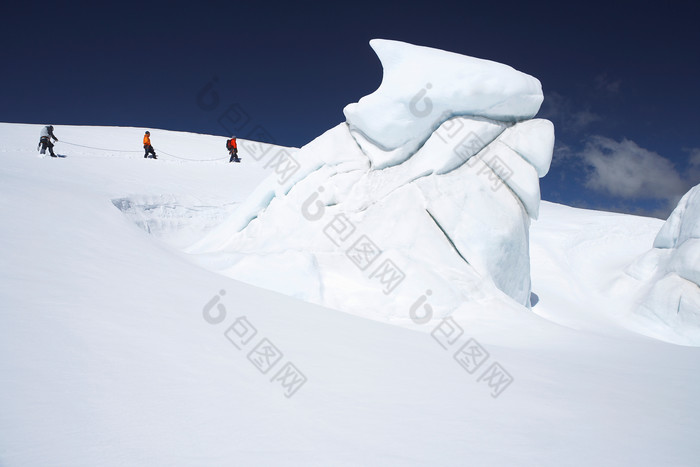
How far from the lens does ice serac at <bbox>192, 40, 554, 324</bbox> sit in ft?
14.7

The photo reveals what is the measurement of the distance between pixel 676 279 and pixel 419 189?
6.17 meters

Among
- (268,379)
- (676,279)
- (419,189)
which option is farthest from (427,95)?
(676,279)

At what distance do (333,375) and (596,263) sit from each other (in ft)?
31.3

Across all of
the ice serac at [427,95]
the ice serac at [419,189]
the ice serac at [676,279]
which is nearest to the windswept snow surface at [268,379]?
the ice serac at [419,189]

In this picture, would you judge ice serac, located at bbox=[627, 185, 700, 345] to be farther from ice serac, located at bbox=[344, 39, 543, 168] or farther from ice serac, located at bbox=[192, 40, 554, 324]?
ice serac, located at bbox=[344, 39, 543, 168]

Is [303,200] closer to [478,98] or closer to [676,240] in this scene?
[478,98]

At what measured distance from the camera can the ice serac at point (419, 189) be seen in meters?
4.49

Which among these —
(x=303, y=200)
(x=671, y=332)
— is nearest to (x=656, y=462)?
(x=303, y=200)

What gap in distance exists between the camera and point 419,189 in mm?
4965

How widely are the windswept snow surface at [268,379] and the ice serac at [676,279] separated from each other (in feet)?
14.5

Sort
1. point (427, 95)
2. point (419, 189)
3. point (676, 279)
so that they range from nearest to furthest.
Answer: point (419, 189) < point (427, 95) < point (676, 279)

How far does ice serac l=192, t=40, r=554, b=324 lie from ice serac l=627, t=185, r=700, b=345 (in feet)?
11.0

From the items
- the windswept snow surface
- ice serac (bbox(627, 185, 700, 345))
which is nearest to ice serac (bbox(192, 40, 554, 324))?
the windswept snow surface

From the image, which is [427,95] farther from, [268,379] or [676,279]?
[676,279]
